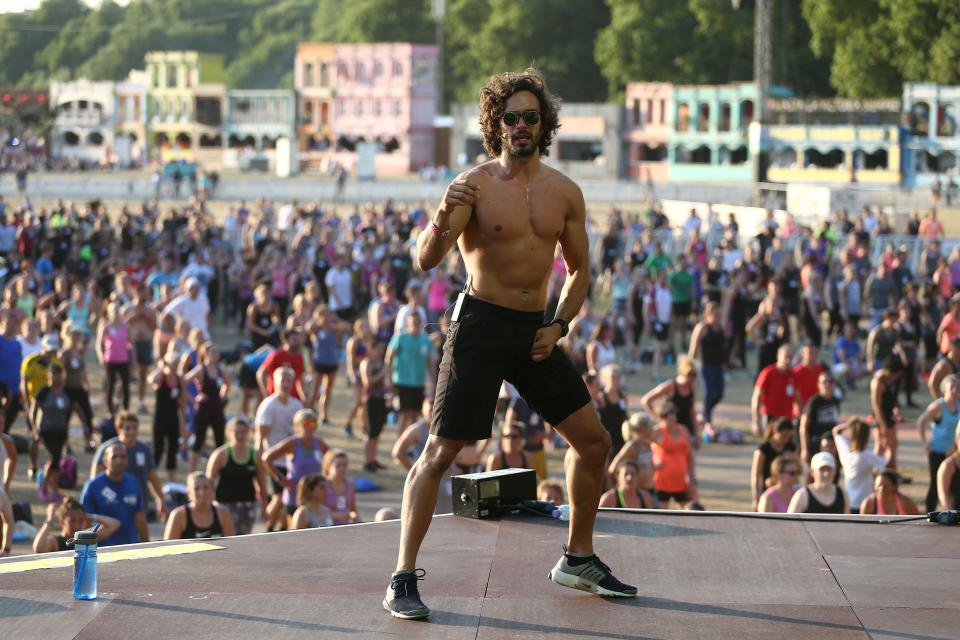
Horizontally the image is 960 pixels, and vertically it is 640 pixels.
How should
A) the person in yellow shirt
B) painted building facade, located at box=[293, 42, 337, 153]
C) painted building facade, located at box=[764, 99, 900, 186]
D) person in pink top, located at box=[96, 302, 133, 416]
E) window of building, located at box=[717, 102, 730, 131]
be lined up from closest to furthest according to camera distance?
the person in yellow shirt < person in pink top, located at box=[96, 302, 133, 416] < painted building facade, located at box=[764, 99, 900, 186] < window of building, located at box=[717, 102, 730, 131] < painted building facade, located at box=[293, 42, 337, 153]

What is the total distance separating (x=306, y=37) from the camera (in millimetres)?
152250

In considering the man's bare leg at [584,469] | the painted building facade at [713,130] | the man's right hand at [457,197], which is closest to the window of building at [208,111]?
the painted building facade at [713,130]

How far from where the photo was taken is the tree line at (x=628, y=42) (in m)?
67.6

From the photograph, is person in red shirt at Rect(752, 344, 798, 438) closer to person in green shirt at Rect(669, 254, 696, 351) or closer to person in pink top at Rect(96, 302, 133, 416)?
person in pink top at Rect(96, 302, 133, 416)

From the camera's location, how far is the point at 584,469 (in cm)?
588

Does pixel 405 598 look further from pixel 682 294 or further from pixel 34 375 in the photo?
pixel 682 294

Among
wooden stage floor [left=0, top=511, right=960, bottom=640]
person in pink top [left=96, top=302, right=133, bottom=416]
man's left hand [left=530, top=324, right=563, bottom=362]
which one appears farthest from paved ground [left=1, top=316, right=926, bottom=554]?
man's left hand [left=530, top=324, right=563, bottom=362]

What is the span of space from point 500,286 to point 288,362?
944 cm

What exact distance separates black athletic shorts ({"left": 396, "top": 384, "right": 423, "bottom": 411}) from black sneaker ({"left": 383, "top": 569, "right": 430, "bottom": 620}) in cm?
962

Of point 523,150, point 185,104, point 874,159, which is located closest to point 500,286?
point 523,150

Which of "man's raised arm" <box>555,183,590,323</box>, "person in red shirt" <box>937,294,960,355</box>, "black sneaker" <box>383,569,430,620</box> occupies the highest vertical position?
"man's raised arm" <box>555,183,590,323</box>

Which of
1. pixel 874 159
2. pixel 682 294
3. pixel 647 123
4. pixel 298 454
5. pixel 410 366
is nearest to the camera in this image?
pixel 298 454

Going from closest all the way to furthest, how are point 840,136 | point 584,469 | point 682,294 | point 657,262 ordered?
point 584,469 → point 682,294 → point 657,262 → point 840,136

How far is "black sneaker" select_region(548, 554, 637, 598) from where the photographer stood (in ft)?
18.9
